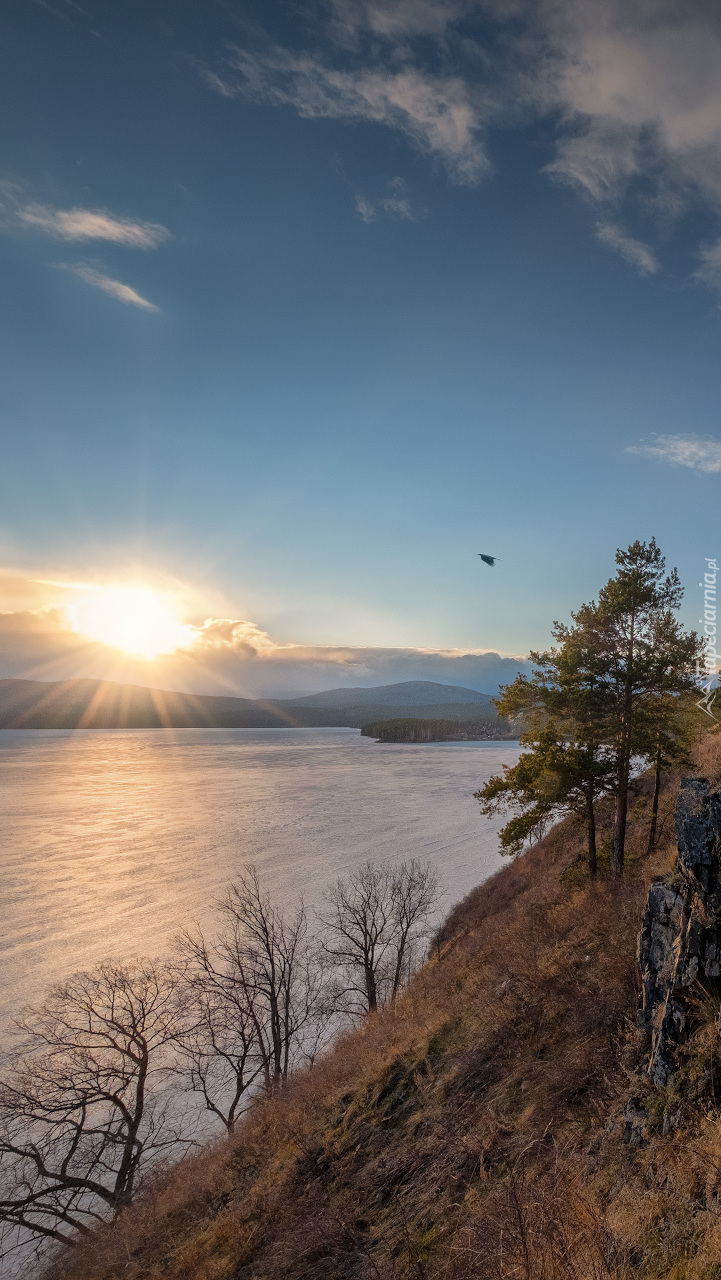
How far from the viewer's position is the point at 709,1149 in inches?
273

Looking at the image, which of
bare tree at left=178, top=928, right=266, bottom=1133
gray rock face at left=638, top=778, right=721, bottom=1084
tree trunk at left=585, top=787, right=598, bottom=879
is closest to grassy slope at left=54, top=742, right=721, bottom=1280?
gray rock face at left=638, top=778, right=721, bottom=1084

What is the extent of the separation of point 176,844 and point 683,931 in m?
57.2

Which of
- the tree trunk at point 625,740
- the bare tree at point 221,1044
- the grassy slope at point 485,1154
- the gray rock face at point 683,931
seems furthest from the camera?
the bare tree at point 221,1044

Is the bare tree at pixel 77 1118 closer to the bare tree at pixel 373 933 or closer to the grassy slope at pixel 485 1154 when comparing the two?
the grassy slope at pixel 485 1154

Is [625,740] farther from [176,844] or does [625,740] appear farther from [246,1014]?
[176,844]

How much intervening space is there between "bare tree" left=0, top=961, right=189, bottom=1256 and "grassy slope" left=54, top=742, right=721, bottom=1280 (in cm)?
222

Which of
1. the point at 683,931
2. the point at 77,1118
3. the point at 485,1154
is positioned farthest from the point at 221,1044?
the point at 683,931

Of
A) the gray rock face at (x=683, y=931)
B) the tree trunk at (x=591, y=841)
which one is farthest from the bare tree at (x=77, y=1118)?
the tree trunk at (x=591, y=841)

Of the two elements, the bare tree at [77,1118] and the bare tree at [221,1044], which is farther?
the bare tree at [221,1044]

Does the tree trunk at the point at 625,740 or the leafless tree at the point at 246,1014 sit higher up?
the tree trunk at the point at 625,740

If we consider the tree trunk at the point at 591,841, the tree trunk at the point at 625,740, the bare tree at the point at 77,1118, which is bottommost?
the bare tree at the point at 77,1118

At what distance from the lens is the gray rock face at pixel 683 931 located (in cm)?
888

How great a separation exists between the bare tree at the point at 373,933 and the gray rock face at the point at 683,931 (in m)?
19.3

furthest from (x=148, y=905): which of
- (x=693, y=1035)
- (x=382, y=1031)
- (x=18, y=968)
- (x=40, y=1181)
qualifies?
(x=693, y=1035)
